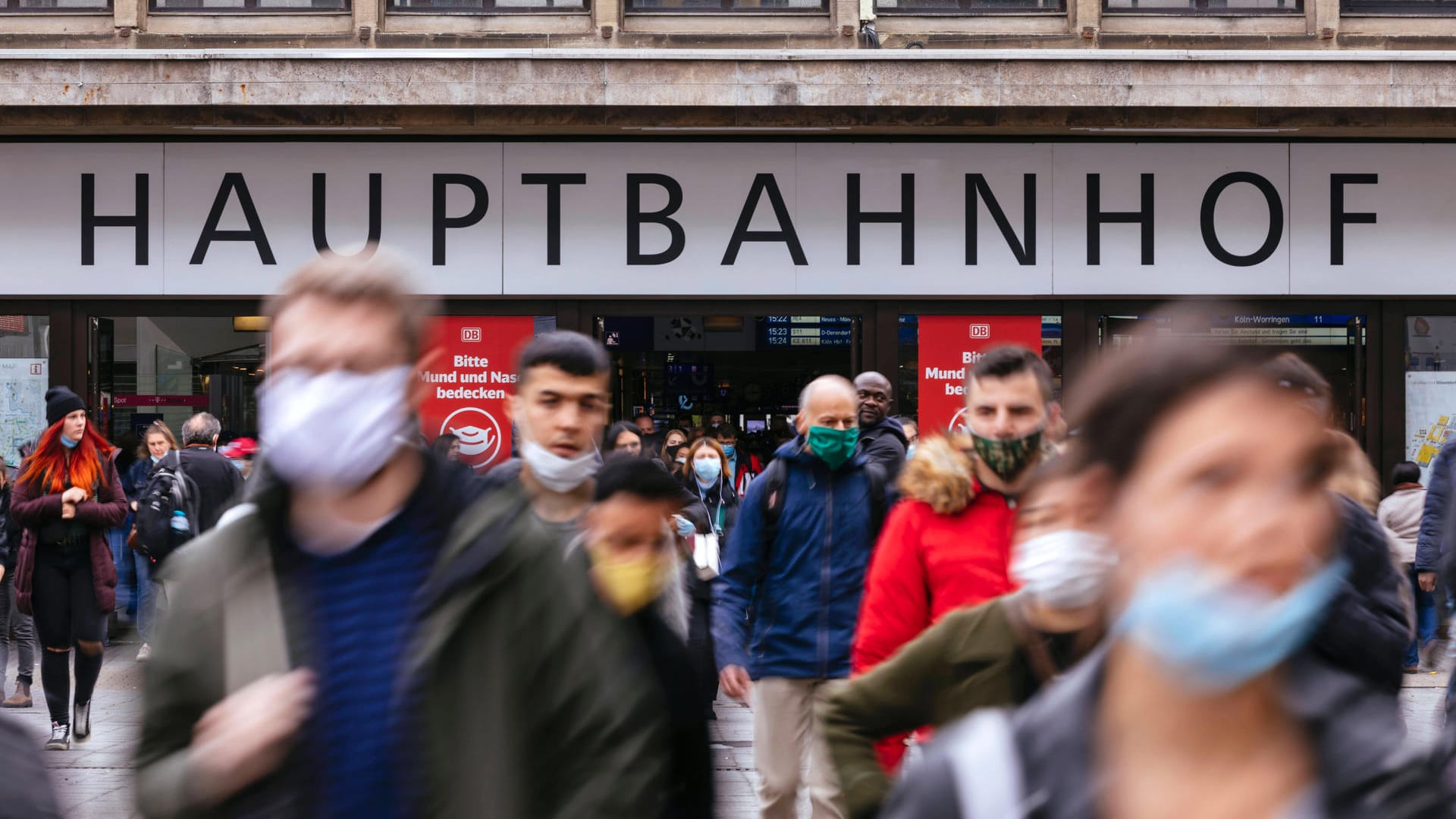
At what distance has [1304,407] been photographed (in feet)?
4.47

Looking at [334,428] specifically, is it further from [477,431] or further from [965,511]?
[477,431]

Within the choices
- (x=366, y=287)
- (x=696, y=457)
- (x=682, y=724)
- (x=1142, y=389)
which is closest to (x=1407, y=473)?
(x=696, y=457)

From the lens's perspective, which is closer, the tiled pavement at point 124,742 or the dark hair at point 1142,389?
the dark hair at point 1142,389

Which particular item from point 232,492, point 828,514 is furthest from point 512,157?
point 828,514

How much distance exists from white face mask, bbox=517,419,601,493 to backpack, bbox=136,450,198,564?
613cm

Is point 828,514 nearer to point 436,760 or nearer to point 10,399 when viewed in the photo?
point 436,760

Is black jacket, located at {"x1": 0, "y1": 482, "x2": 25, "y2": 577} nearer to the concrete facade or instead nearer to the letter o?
the concrete facade

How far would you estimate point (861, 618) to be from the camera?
3.71m

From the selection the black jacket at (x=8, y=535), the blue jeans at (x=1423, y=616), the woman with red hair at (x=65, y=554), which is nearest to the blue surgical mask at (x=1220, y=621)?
the woman with red hair at (x=65, y=554)

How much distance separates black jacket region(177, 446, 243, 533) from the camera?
9.08m

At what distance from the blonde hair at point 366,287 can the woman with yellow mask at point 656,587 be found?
1.62ft

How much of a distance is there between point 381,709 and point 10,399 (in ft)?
40.6

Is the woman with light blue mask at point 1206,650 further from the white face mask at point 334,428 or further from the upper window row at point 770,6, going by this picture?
the upper window row at point 770,6

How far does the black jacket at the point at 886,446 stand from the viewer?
587 cm
